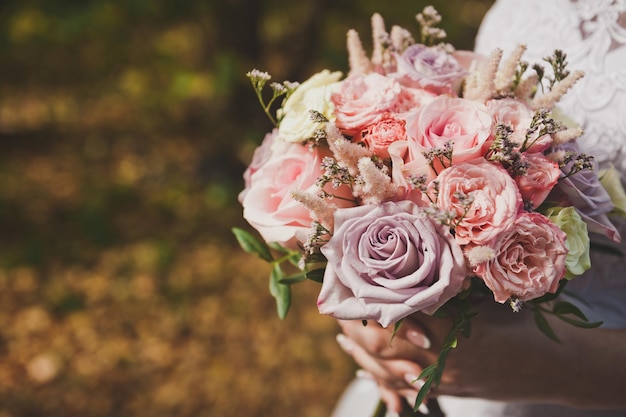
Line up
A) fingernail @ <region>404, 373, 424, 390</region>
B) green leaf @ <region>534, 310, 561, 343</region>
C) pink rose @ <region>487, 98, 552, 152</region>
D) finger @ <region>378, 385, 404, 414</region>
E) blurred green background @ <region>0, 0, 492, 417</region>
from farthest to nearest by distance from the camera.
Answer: blurred green background @ <region>0, 0, 492, 417</region> → finger @ <region>378, 385, 404, 414</region> → fingernail @ <region>404, 373, 424, 390</region> → green leaf @ <region>534, 310, 561, 343</region> → pink rose @ <region>487, 98, 552, 152</region>

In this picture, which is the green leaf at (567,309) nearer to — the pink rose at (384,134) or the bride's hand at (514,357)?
the bride's hand at (514,357)

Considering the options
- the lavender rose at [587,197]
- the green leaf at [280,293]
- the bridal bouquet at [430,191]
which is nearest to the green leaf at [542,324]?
the bridal bouquet at [430,191]

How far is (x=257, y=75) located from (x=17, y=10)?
3.81 meters

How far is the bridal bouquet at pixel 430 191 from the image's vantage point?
3.59 ft

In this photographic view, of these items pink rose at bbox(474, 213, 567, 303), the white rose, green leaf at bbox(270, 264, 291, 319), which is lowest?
green leaf at bbox(270, 264, 291, 319)

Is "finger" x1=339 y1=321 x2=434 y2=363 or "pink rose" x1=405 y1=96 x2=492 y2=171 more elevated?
"pink rose" x1=405 y1=96 x2=492 y2=171

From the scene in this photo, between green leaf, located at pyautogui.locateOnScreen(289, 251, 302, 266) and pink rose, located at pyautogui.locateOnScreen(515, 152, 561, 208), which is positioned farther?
green leaf, located at pyautogui.locateOnScreen(289, 251, 302, 266)

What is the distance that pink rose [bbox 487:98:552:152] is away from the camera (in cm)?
118

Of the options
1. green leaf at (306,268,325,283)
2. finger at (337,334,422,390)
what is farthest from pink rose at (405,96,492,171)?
finger at (337,334,422,390)

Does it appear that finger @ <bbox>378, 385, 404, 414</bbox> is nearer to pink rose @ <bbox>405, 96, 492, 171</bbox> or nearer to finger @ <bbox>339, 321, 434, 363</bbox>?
finger @ <bbox>339, 321, 434, 363</bbox>

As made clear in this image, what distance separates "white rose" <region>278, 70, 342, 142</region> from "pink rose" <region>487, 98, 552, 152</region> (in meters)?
0.33

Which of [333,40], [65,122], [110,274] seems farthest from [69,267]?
[333,40]

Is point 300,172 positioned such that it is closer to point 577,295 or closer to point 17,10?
point 577,295

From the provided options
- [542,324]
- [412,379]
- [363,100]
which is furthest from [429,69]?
[412,379]
